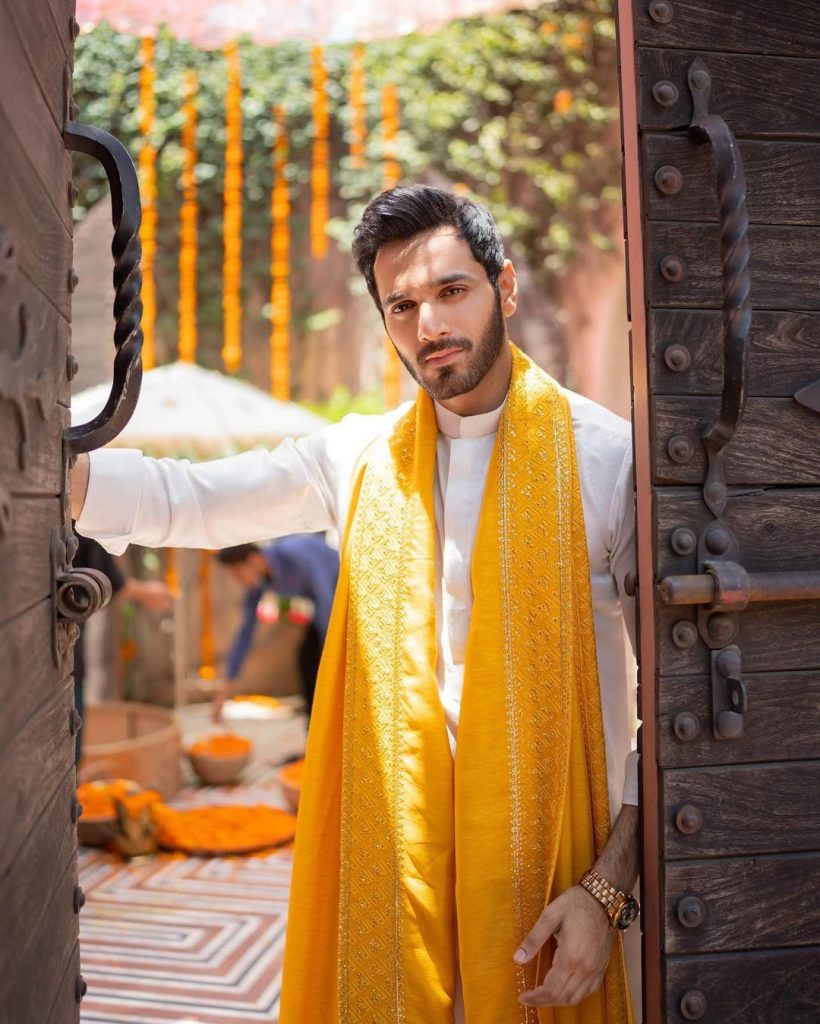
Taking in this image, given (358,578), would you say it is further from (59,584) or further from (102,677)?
(102,677)

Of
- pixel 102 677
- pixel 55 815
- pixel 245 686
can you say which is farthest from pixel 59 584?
pixel 245 686

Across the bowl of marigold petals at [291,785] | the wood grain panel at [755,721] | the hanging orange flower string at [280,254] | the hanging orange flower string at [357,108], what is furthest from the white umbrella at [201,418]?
the wood grain panel at [755,721]

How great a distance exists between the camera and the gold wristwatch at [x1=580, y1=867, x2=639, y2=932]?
151 centimetres

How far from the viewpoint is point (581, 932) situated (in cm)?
149

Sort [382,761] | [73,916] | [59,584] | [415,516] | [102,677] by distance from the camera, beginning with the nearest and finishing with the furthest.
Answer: [59,584] → [73,916] → [382,761] → [415,516] → [102,677]

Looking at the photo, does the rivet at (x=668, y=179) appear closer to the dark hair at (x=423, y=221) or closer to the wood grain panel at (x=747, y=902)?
the dark hair at (x=423, y=221)

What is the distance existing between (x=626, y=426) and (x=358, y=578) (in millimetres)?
545

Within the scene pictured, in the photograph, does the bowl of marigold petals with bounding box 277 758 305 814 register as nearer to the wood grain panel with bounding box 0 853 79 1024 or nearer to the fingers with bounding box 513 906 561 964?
the fingers with bounding box 513 906 561 964

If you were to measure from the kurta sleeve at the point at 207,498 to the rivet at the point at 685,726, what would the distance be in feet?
2.83

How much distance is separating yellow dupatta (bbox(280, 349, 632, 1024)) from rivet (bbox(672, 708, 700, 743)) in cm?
30

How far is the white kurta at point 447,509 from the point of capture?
5.56 ft

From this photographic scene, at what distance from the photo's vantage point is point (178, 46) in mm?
7699

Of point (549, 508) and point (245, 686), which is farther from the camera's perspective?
point (245, 686)

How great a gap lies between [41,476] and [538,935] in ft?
3.14
